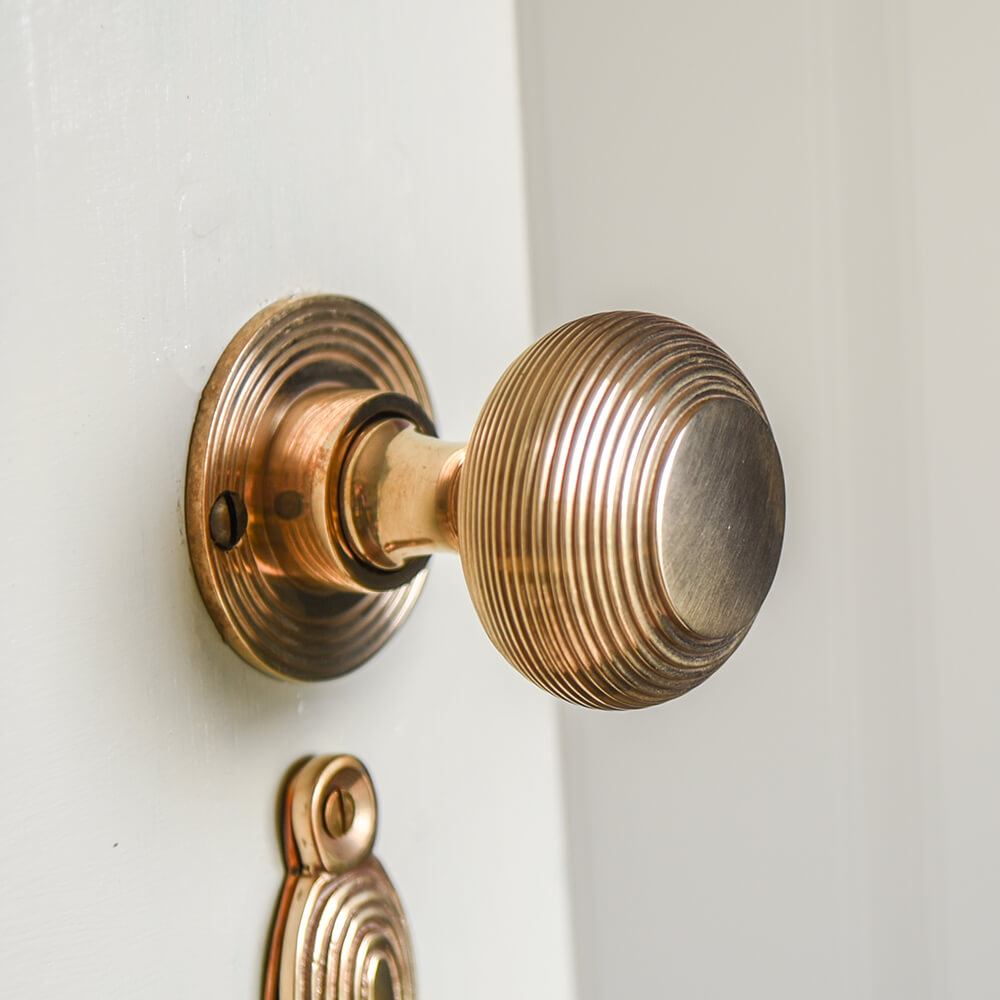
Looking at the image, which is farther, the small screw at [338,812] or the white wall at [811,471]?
the white wall at [811,471]

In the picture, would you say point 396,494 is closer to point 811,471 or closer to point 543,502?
point 543,502

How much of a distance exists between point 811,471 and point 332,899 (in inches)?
8.7

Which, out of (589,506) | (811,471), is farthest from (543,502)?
(811,471)

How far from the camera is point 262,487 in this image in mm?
205

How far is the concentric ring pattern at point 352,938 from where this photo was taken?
21cm

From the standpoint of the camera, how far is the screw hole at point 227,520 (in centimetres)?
20

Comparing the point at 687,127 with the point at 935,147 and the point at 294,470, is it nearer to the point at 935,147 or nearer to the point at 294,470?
the point at 935,147

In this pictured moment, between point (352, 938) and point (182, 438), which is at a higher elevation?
point (182, 438)

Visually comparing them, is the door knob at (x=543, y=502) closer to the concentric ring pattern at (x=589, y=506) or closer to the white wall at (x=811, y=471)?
the concentric ring pattern at (x=589, y=506)

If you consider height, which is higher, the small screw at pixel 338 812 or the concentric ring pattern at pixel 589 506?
the concentric ring pattern at pixel 589 506

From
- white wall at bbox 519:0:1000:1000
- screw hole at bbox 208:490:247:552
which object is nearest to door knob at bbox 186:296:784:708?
screw hole at bbox 208:490:247:552

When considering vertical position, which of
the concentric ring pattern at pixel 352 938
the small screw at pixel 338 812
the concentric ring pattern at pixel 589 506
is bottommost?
the concentric ring pattern at pixel 352 938

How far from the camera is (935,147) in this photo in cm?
34

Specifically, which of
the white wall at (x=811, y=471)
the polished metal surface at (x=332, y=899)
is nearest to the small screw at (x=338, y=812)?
the polished metal surface at (x=332, y=899)
